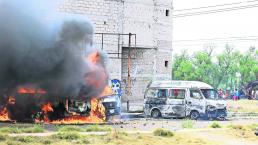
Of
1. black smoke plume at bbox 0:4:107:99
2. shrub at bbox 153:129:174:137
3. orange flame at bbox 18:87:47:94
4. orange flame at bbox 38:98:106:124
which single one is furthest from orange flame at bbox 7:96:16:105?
shrub at bbox 153:129:174:137

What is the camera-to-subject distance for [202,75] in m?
79.2

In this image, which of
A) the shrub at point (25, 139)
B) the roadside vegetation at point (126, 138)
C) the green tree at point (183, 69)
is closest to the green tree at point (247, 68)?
the green tree at point (183, 69)

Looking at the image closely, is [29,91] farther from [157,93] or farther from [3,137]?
[157,93]

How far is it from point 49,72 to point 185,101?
11.9 meters

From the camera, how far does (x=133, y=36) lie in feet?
121

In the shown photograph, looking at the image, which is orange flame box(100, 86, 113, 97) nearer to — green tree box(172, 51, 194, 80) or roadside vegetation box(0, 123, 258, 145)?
roadside vegetation box(0, 123, 258, 145)

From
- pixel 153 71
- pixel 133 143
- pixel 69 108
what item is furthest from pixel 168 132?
pixel 153 71

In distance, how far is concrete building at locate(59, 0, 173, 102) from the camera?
111 feet

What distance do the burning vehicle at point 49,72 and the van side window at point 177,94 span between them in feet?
20.0

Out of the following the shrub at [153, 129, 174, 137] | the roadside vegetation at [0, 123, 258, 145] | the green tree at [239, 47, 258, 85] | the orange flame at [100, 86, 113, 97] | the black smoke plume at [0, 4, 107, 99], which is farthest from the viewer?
the green tree at [239, 47, 258, 85]

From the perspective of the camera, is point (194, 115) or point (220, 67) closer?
point (194, 115)

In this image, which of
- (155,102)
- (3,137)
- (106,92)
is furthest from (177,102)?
(3,137)

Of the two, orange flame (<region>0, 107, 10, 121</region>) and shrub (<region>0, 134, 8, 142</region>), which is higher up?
orange flame (<region>0, 107, 10, 121</region>)

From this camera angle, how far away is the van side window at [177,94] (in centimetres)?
2727
